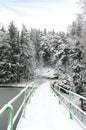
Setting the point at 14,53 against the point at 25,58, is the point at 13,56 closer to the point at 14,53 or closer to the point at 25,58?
the point at 14,53

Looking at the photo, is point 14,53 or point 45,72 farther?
point 45,72

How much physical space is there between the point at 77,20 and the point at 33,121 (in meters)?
19.9

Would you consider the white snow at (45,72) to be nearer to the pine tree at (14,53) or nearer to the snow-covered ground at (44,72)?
the snow-covered ground at (44,72)

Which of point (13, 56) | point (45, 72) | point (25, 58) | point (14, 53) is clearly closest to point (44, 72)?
point (45, 72)

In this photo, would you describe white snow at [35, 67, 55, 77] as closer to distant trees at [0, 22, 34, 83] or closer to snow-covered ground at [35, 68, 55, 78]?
snow-covered ground at [35, 68, 55, 78]

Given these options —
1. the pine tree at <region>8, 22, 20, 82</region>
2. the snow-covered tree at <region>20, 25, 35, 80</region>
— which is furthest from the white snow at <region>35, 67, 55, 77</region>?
the pine tree at <region>8, 22, 20, 82</region>

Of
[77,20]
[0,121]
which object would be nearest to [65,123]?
[0,121]

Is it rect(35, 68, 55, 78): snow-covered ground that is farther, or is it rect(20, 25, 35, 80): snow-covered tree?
rect(35, 68, 55, 78): snow-covered ground

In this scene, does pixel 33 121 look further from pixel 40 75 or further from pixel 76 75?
pixel 40 75

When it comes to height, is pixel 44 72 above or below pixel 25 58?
below

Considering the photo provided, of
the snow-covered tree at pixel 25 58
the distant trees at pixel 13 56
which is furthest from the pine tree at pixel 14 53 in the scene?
the snow-covered tree at pixel 25 58

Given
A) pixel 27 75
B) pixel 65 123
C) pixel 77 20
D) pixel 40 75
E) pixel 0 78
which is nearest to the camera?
pixel 65 123

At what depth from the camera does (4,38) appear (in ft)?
173

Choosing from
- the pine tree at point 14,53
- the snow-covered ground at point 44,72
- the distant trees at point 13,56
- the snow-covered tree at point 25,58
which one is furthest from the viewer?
the snow-covered ground at point 44,72
